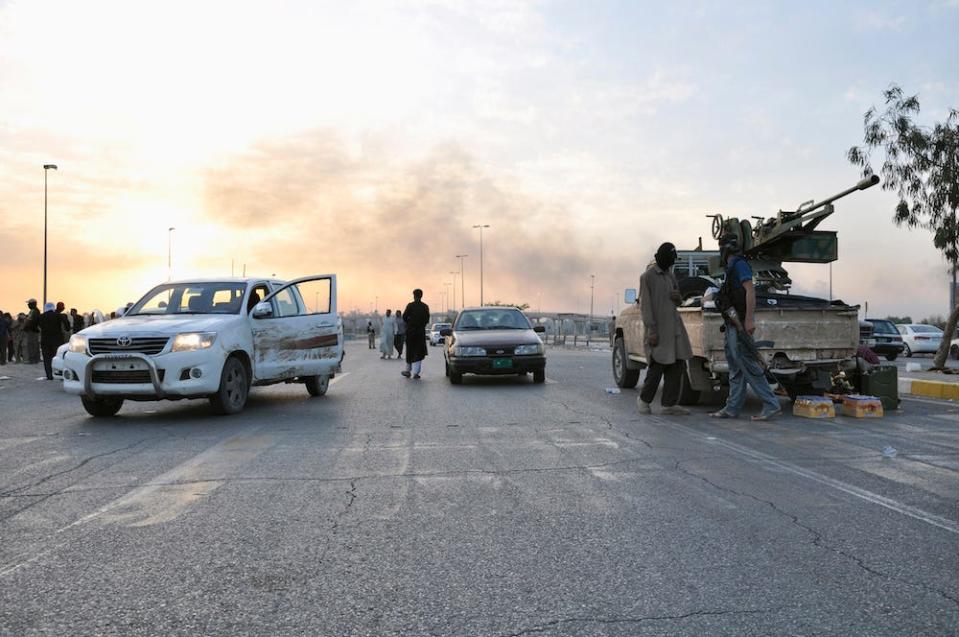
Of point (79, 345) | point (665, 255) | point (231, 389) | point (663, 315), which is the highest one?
point (665, 255)

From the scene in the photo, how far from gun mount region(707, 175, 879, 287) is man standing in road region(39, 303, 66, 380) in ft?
47.3

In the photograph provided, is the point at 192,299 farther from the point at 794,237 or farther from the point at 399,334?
the point at 399,334

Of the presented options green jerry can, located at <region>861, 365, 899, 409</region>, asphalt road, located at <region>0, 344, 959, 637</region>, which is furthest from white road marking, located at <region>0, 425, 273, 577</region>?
green jerry can, located at <region>861, 365, 899, 409</region>

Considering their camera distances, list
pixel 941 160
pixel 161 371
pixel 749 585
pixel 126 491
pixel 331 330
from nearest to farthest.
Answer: pixel 749 585 < pixel 126 491 < pixel 161 371 < pixel 331 330 < pixel 941 160

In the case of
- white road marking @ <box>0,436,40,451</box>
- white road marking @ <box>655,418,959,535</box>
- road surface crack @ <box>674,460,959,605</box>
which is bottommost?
white road marking @ <box>0,436,40,451</box>

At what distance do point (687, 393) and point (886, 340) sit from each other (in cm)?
2243

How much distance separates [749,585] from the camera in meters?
3.43

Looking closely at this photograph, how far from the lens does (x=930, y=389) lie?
42.7ft

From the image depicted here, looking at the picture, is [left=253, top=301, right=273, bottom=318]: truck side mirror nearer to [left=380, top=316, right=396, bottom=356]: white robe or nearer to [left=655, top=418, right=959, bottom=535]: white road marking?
[left=655, top=418, right=959, bottom=535]: white road marking

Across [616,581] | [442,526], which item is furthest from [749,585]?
[442,526]

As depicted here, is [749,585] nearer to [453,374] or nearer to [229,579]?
[229,579]

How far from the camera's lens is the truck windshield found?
35.1 ft

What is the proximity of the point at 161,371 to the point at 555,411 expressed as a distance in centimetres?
478

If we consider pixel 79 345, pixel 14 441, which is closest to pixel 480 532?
pixel 14 441
